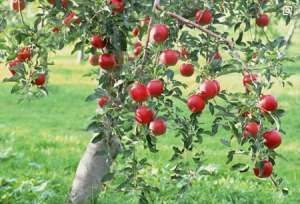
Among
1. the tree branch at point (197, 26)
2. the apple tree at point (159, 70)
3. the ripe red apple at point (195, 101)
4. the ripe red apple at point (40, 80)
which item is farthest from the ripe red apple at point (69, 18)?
the ripe red apple at point (195, 101)

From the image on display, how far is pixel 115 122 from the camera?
2932mm

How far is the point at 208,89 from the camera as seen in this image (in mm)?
2338

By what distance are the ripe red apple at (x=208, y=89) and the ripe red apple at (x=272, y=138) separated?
12.1 inches

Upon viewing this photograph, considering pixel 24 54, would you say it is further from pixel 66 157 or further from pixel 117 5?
pixel 66 157

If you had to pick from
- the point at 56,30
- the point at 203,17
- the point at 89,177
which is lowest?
the point at 89,177

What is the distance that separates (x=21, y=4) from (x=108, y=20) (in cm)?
48

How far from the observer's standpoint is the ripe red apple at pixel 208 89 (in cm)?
234

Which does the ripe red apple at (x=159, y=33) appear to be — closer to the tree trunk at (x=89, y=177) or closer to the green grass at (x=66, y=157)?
the green grass at (x=66, y=157)

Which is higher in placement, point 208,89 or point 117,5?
point 117,5

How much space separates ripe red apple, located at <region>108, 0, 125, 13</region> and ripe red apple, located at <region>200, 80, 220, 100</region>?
67 cm

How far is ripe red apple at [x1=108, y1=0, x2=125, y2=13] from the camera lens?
2805mm

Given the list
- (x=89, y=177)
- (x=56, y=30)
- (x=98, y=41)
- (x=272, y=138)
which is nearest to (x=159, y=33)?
(x=98, y=41)

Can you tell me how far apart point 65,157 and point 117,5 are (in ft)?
14.5

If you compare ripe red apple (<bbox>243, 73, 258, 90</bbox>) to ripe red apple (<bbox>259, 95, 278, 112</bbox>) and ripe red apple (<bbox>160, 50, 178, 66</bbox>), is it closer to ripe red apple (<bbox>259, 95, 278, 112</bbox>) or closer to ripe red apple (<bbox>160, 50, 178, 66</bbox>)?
ripe red apple (<bbox>259, 95, 278, 112</bbox>)
